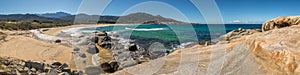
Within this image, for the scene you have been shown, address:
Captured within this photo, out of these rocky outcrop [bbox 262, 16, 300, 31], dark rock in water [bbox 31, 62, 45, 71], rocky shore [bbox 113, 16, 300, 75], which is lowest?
dark rock in water [bbox 31, 62, 45, 71]

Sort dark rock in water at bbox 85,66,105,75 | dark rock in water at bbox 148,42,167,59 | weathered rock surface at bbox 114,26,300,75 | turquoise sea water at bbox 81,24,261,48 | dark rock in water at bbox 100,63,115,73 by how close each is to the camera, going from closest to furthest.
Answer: weathered rock surface at bbox 114,26,300,75 → dark rock in water at bbox 85,66,105,75 → dark rock in water at bbox 100,63,115,73 → dark rock in water at bbox 148,42,167,59 → turquoise sea water at bbox 81,24,261,48

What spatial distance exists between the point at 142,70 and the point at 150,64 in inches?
17.6

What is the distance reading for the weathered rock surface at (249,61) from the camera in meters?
4.55

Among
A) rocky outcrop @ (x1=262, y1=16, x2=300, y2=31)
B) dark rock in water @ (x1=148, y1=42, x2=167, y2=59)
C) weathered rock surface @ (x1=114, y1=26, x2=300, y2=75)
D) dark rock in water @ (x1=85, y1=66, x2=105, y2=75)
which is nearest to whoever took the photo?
weathered rock surface @ (x1=114, y1=26, x2=300, y2=75)

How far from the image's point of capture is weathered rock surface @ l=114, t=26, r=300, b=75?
179 inches

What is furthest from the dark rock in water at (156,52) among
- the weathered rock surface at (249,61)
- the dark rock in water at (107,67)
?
the weathered rock surface at (249,61)

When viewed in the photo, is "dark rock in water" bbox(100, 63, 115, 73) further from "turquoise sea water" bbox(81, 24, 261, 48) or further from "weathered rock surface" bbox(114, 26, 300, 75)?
"turquoise sea water" bbox(81, 24, 261, 48)

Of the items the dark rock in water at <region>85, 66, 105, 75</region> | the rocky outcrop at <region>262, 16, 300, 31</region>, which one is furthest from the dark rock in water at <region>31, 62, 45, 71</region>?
the rocky outcrop at <region>262, 16, 300, 31</region>

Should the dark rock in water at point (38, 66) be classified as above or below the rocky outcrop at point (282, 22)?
below

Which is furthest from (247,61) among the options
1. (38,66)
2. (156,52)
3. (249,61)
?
(156,52)

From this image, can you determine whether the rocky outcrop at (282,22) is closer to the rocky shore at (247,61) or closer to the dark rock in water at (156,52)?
the rocky shore at (247,61)

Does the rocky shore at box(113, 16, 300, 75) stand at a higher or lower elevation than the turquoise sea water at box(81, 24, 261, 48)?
higher

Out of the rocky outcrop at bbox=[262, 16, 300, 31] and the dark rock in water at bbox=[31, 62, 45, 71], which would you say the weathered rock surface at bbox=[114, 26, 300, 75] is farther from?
the dark rock in water at bbox=[31, 62, 45, 71]

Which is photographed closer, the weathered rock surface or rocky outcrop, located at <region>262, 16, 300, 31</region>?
the weathered rock surface
